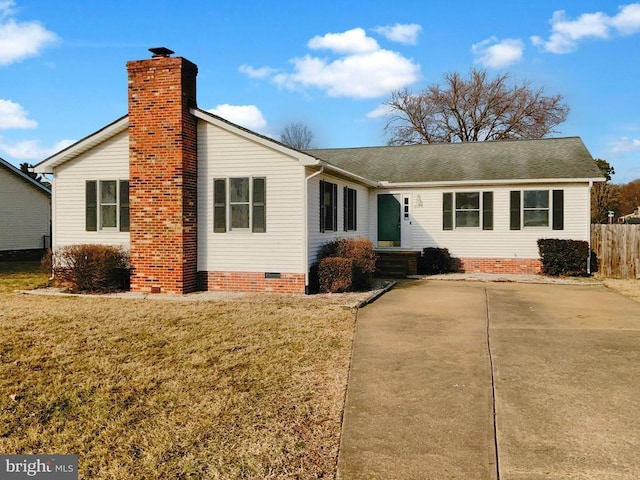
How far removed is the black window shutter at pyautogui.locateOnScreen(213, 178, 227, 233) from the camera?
38.8ft

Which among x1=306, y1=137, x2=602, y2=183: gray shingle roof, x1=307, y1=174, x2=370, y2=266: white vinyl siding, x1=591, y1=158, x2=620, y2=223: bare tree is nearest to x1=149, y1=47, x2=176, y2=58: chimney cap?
x1=307, y1=174, x2=370, y2=266: white vinyl siding

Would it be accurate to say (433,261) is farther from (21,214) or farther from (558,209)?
(21,214)

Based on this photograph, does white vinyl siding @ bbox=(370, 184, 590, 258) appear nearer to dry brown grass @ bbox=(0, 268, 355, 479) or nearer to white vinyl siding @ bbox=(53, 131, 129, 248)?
white vinyl siding @ bbox=(53, 131, 129, 248)

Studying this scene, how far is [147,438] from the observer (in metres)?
4.09

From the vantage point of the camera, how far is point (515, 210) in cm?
1591

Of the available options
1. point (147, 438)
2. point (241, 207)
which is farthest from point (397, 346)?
point (241, 207)

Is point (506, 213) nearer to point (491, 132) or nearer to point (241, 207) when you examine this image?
point (241, 207)

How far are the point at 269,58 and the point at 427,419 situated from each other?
49.0 feet

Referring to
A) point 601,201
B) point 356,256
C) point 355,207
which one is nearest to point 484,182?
point 355,207

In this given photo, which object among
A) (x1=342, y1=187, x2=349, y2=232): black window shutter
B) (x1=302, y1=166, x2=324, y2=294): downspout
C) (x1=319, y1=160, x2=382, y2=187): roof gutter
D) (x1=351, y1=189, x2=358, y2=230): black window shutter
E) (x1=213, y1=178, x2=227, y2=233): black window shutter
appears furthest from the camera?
(x1=351, y1=189, x2=358, y2=230): black window shutter

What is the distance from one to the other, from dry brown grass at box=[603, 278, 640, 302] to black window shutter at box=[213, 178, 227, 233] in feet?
29.4

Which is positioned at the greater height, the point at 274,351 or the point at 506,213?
the point at 506,213

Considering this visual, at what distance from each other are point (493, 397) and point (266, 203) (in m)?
7.65

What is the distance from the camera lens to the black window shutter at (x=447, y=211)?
16641 millimetres
